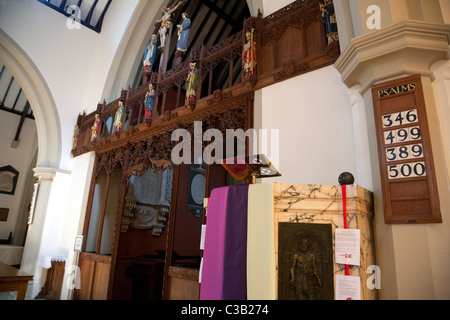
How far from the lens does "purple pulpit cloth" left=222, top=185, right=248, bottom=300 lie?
2057 mm

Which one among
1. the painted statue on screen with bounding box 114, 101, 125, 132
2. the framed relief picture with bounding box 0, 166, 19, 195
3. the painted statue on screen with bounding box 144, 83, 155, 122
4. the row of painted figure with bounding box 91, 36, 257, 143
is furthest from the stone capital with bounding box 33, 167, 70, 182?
the framed relief picture with bounding box 0, 166, 19, 195

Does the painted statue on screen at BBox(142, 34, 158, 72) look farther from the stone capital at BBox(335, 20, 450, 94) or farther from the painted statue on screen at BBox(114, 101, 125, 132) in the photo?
the stone capital at BBox(335, 20, 450, 94)

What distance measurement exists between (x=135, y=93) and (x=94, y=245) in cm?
347

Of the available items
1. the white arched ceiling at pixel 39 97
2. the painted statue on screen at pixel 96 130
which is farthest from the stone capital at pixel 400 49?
the white arched ceiling at pixel 39 97

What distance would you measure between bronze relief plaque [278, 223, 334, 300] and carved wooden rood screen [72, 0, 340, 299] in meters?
2.10

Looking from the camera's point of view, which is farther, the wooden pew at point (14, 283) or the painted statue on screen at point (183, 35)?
the painted statue on screen at point (183, 35)

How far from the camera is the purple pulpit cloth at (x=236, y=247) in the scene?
6.75 ft

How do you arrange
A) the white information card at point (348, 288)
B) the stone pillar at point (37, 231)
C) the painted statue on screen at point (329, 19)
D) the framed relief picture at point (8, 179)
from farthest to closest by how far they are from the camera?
the framed relief picture at point (8, 179) < the stone pillar at point (37, 231) < the painted statue on screen at point (329, 19) < the white information card at point (348, 288)

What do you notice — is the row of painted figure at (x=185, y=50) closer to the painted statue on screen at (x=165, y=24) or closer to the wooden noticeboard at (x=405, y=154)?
the painted statue on screen at (x=165, y=24)

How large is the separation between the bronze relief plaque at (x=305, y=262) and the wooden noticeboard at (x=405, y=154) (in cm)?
56

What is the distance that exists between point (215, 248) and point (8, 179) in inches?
467

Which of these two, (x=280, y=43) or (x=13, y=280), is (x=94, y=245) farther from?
(x=280, y=43)

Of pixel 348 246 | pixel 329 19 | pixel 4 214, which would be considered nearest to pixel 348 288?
pixel 348 246

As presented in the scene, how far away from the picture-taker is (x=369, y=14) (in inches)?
98.1
